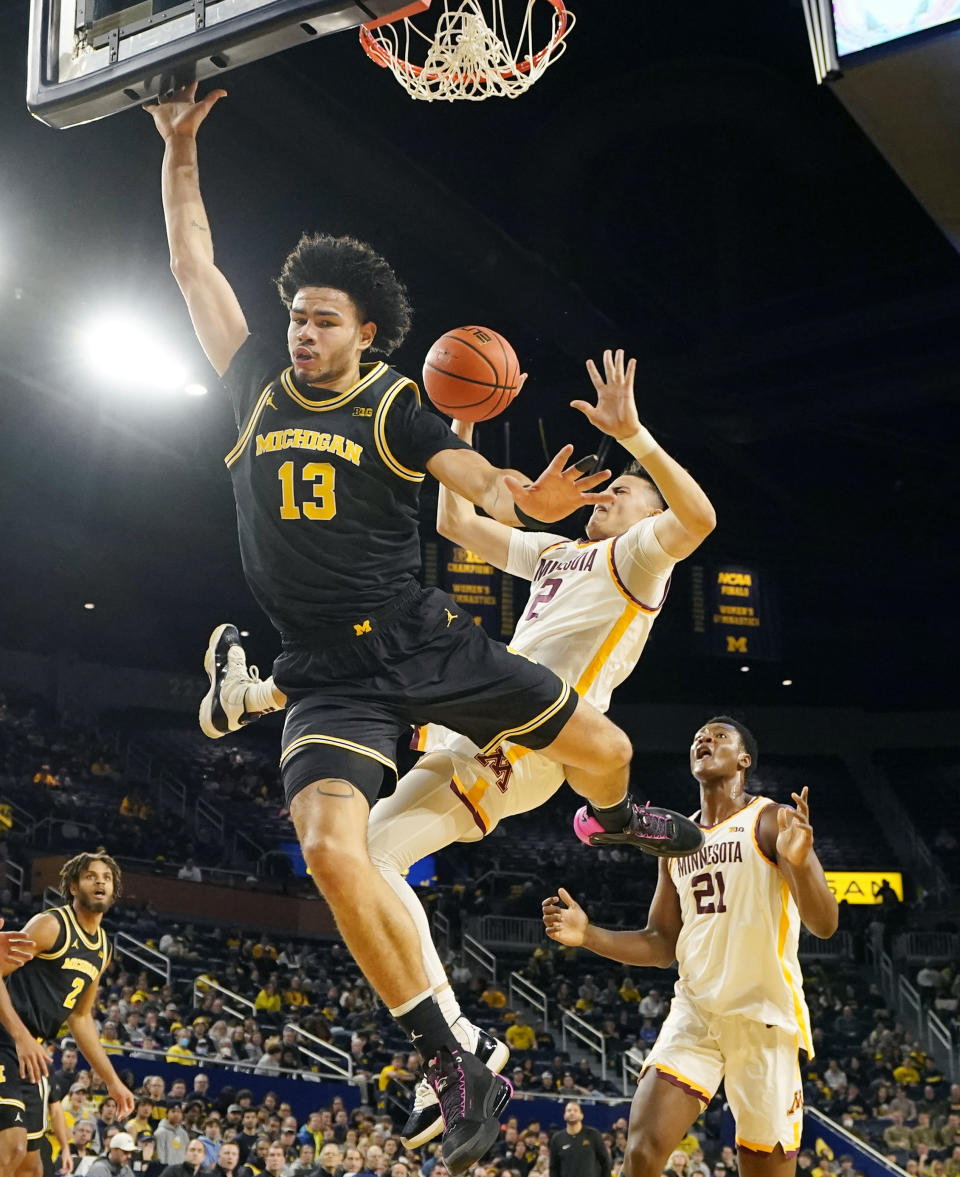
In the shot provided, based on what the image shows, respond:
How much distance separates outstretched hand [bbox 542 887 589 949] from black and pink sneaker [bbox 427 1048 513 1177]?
1.62 metres

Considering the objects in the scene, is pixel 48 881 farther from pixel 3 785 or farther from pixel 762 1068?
pixel 762 1068

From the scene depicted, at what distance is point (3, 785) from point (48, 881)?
1734 mm

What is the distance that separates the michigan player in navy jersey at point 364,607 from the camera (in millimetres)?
3928

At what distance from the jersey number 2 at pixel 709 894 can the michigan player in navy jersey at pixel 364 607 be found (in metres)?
1.59

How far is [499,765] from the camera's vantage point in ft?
16.8

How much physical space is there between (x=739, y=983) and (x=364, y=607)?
2.61 m

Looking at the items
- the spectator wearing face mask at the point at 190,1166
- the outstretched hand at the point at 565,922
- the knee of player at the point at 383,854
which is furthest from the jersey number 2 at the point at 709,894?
the spectator wearing face mask at the point at 190,1166

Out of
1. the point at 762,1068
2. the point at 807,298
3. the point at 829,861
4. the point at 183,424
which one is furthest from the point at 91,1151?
the point at 829,861

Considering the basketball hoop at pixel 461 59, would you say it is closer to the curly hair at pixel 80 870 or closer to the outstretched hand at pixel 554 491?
the outstretched hand at pixel 554 491

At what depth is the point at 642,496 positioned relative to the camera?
614 cm

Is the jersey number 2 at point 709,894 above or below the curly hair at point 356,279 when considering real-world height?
below

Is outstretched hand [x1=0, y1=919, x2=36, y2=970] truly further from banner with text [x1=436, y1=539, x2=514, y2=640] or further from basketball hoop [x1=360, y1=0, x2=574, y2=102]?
banner with text [x1=436, y1=539, x2=514, y2=640]

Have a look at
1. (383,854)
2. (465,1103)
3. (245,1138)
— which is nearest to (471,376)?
(383,854)

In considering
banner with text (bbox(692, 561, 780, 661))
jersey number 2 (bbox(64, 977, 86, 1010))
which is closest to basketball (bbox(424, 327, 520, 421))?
jersey number 2 (bbox(64, 977, 86, 1010))
